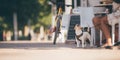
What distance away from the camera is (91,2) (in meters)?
24.1

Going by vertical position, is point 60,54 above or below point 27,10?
below

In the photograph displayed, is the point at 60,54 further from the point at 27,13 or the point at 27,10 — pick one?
the point at 27,13

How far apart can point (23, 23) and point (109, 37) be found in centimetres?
4323

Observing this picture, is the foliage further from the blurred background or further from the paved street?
the paved street

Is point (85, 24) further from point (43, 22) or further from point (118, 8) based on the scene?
point (43, 22)

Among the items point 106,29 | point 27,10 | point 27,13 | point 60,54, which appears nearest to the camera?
point 60,54

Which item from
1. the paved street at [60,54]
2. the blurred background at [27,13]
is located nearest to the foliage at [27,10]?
the blurred background at [27,13]

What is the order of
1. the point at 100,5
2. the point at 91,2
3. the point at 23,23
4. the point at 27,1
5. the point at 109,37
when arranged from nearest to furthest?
the point at 109,37 → the point at 100,5 → the point at 91,2 → the point at 27,1 → the point at 23,23

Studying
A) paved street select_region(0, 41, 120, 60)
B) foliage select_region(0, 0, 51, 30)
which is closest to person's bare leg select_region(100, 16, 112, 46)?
paved street select_region(0, 41, 120, 60)

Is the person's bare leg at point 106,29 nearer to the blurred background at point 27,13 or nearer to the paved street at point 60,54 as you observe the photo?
the paved street at point 60,54

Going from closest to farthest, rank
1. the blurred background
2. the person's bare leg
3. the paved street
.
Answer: the paved street → the person's bare leg → the blurred background

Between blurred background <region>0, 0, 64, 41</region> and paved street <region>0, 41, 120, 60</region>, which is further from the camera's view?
blurred background <region>0, 0, 64, 41</region>

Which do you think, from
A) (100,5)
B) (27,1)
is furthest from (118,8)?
(27,1)

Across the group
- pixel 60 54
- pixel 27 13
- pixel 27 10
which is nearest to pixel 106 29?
pixel 60 54
